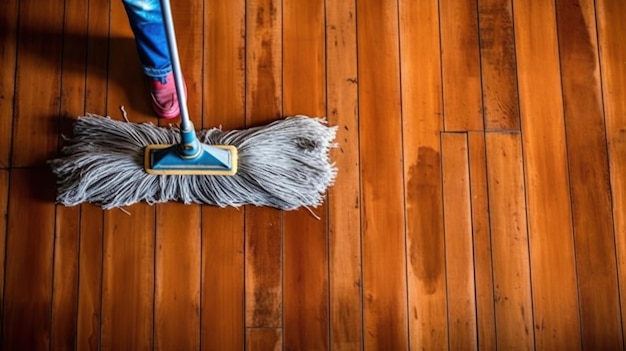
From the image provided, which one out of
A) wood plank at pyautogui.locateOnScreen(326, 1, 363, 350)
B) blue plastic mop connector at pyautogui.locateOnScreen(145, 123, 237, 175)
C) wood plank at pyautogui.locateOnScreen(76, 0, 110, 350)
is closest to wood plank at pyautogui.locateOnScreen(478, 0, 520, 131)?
wood plank at pyautogui.locateOnScreen(326, 1, 363, 350)

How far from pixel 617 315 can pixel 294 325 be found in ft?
2.14

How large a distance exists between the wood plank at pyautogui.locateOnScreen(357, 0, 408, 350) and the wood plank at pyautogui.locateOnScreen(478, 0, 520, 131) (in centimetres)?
19

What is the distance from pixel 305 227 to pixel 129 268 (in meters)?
0.36

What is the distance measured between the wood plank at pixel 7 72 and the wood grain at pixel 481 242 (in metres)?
0.94

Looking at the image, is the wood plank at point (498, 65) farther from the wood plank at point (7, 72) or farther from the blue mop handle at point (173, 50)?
the wood plank at point (7, 72)

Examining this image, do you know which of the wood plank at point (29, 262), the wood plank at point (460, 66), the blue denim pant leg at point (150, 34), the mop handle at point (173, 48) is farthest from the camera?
the wood plank at point (460, 66)

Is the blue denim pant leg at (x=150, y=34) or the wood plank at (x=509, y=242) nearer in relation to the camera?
the blue denim pant leg at (x=150, y=34)

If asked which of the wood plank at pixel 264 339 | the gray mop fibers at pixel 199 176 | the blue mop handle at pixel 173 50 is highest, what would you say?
the blue mop handle at pixel 173 50

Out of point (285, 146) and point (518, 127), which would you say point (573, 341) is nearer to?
point (518, 127)

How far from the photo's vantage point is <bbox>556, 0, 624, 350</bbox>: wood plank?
46.1 inches

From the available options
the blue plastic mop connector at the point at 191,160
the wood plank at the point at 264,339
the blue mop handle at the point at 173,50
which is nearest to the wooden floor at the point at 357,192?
the wood plank at the point at 264,339

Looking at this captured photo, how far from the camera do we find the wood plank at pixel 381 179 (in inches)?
45.4

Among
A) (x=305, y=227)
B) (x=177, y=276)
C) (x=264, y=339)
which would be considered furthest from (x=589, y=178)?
(x=177, y=276)

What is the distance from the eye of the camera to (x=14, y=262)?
113cm
